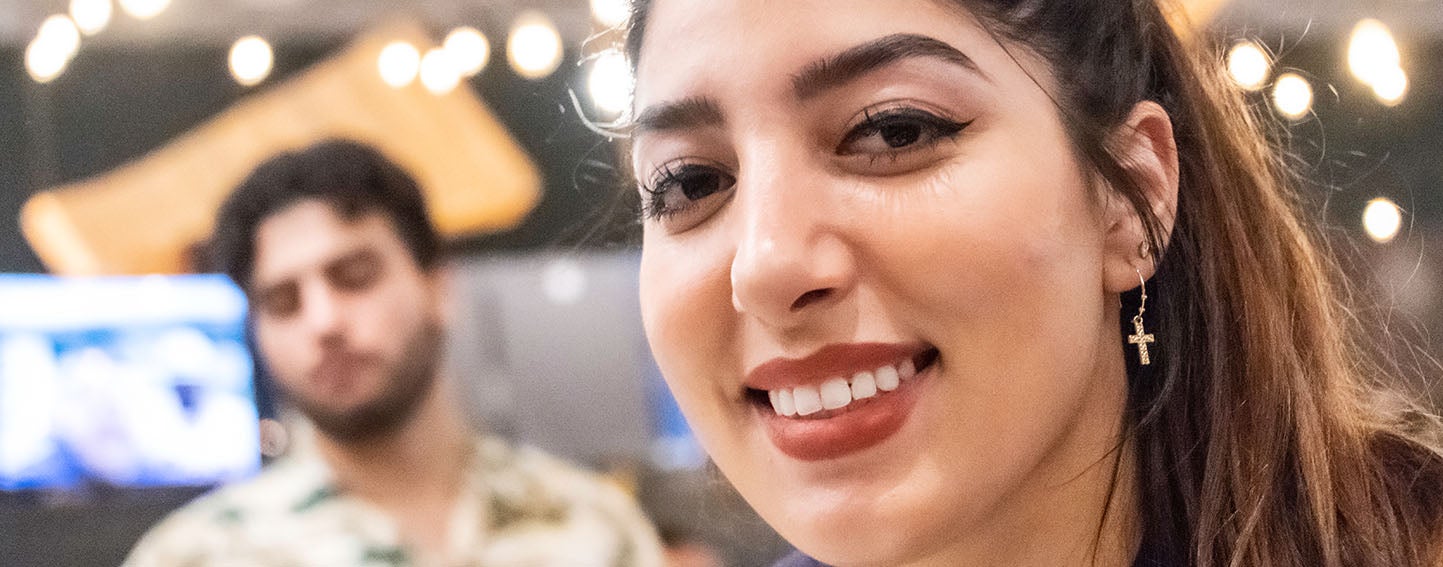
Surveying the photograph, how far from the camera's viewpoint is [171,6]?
12.0 ft

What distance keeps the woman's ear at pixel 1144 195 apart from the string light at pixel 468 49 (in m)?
3.06

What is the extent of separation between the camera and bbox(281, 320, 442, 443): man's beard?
3.02 metres

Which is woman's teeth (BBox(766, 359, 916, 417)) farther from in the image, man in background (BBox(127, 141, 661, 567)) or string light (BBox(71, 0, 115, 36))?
string light (BBox(71, 0, 115, 36))

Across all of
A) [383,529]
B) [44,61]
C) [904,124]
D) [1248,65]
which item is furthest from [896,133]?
[44,61]

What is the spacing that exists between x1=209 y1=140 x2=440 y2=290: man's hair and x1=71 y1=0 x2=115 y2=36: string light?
648 millimetres

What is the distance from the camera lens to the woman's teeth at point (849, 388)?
890mm

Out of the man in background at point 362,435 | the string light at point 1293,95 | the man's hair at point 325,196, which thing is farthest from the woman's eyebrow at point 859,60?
the man's hair at point 325,196

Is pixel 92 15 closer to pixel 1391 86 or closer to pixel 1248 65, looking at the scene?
pixel 1248 65

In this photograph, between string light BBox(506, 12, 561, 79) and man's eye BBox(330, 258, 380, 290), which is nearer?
man's eye BBox(330, 258, 380, 290)

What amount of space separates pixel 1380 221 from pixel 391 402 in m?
2.21

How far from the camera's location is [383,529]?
2.91m

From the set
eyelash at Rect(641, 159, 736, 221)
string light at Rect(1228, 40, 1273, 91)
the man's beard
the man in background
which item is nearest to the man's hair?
the man in background

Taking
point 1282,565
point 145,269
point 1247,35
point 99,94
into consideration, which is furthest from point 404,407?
point 1282,565

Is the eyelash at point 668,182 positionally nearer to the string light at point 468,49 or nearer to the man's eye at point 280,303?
the man's eye at point 280,303
